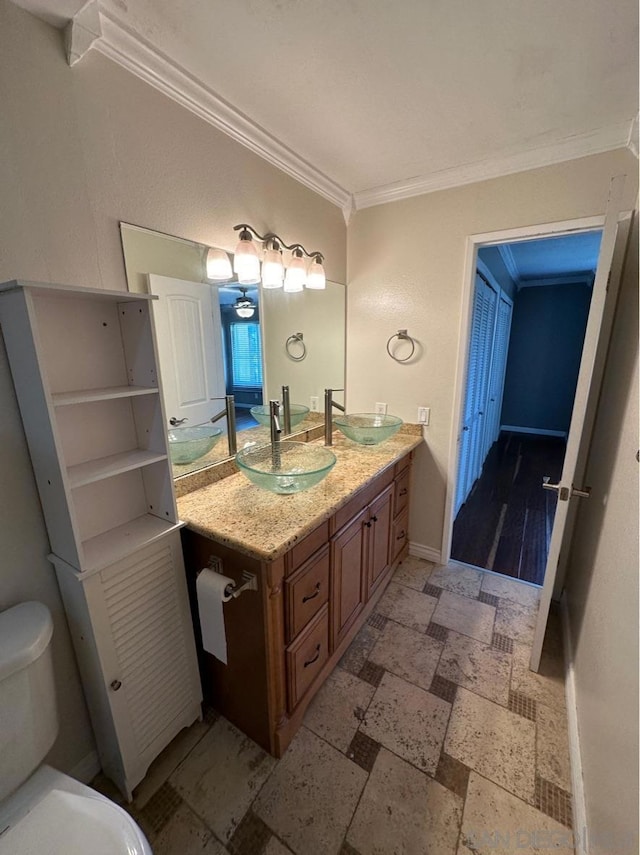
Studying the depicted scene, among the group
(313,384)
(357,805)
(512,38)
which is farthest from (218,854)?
(512,38)

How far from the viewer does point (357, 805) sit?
1160mm

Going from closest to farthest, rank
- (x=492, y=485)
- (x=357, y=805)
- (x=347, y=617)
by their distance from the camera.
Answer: (x=357, y=805) → (x=347, y=617) → (x=492, y=485)

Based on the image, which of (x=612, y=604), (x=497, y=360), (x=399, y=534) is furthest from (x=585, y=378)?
(x=497, y=360)

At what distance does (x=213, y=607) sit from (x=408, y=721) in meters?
0.96

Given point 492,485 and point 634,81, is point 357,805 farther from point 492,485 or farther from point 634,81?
point 492,485

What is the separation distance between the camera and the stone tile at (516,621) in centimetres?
183

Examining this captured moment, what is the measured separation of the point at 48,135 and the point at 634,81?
1907mm

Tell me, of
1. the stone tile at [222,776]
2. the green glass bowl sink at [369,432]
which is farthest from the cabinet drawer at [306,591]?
the green glass bowl sink at [369,432]

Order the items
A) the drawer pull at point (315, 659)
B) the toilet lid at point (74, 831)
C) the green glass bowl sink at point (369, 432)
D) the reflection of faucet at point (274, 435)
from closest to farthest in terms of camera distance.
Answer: the toilet lid at point (74, 831) → the drawer pull at point (315, 659) → the reflection of faucet at point (274, 435) → the green glass bowl sink at point (369, 432)

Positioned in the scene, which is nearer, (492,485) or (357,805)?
(357,805)

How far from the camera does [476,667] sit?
165 cm

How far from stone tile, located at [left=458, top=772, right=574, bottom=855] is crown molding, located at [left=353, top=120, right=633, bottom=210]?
2605mm

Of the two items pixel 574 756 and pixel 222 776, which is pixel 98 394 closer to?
pixel 222 776

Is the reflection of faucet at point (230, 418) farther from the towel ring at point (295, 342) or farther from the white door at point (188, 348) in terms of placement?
the towel ring at point (295, 342)
